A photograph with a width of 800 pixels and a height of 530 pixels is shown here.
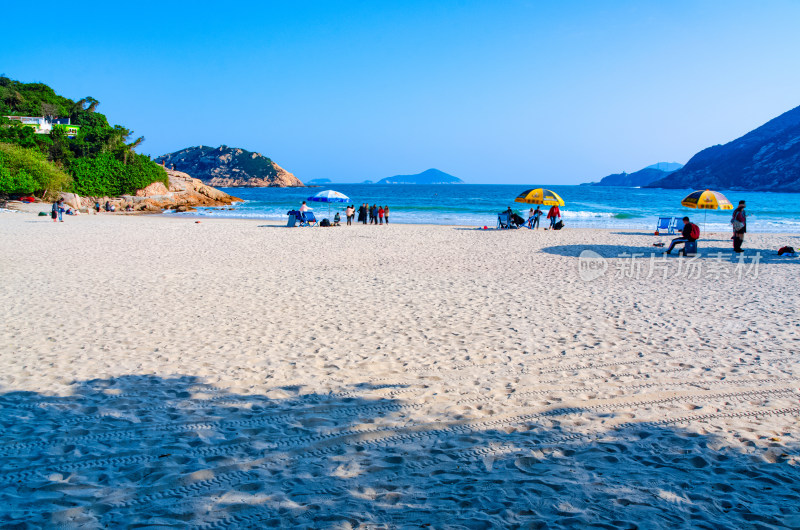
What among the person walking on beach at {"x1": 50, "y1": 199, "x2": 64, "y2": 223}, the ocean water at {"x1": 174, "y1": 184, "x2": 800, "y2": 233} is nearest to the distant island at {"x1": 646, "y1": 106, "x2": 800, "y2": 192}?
the ocean water at {"x1": 174, "y1": 184, "x2": 800, "y2": 233}

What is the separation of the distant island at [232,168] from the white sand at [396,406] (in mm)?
148936

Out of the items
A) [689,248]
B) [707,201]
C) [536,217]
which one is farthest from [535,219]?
[689,248]

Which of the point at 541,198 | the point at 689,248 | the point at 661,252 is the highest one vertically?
the point at 541,198

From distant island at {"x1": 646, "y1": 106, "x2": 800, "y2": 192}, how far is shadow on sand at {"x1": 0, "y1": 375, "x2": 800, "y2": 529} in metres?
135

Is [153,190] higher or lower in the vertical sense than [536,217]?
higher

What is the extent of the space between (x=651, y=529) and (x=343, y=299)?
6.12 meters

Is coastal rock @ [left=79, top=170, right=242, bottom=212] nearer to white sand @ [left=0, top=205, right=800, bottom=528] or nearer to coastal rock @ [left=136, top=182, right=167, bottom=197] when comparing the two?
coastal rock @ [left=136, top=182, right=167, bottom=197]

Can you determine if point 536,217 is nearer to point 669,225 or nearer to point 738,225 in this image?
point 669,225

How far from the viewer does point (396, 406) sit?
159 inches

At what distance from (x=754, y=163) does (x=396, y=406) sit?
16216 centimetres

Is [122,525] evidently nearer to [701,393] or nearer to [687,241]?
[701,393]

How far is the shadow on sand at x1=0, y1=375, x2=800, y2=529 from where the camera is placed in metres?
2.59

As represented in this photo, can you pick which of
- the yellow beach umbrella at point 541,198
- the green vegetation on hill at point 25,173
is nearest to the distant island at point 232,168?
A: the green vegetation on hill at point 25,173

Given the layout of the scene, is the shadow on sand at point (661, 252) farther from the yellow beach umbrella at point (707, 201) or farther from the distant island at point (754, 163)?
the distant island at point (754, 163)
